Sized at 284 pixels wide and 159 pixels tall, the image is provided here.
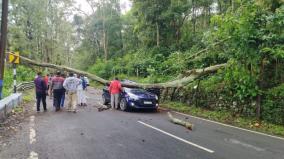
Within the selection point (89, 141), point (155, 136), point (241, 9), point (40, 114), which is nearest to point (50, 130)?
point (89, 141)

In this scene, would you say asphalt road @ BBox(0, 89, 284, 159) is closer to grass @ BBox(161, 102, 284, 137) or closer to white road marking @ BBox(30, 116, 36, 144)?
white road marking @ BBox(30, 116, 36, 144)

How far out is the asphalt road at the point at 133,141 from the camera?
7.46 meters

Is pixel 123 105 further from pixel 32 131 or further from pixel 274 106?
pixel 274 106

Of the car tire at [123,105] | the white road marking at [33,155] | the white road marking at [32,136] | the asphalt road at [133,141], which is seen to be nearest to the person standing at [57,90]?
the car tire at [123,105]

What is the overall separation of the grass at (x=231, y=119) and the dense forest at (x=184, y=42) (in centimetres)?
37

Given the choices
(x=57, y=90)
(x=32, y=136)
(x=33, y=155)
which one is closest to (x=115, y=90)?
(x=57, y=90)

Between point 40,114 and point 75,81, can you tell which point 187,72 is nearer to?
point 75,81

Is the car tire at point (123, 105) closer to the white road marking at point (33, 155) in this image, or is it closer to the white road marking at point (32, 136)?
the white road marking at point (32, 136)

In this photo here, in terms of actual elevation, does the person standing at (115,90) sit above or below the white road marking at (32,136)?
above

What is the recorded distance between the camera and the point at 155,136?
964 cm

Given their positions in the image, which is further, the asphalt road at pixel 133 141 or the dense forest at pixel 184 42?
the dense forest at pixel 184 42

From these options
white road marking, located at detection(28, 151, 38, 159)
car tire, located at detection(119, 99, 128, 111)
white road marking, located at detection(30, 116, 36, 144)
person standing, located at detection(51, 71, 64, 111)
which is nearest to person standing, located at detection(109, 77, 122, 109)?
car tire, located at detection(119, 99, 128, 111)

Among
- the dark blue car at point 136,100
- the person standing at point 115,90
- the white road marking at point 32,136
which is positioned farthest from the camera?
the person standing at point 115,90

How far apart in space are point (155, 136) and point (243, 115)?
228 inches
